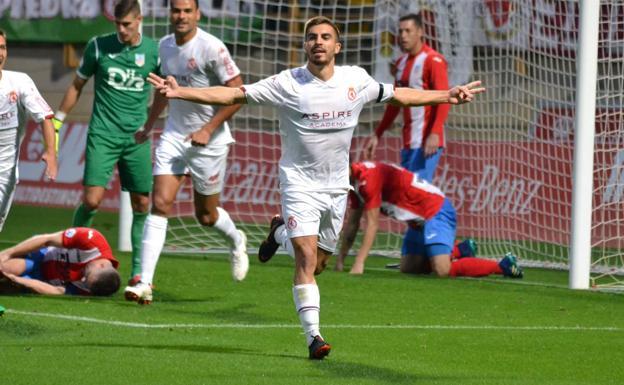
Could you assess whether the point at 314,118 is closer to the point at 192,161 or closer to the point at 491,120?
the point at 192,161

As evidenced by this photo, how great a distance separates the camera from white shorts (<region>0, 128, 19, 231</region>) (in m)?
9.78

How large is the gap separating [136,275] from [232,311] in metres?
1.10

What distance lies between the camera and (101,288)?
1054cm

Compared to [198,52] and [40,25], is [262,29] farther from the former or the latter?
[40,25]

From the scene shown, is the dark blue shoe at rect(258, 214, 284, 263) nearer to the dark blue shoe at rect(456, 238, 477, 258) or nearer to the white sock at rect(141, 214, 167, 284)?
the white sock at rect(141, 214, 167, 284)

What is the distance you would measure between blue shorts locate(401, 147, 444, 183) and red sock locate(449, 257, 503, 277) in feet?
2.95

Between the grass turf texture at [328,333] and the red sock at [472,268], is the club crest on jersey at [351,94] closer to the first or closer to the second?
the grass turf texture at [328,333]

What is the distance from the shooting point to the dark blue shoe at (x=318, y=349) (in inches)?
301

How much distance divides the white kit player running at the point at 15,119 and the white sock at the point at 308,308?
241 centimetres

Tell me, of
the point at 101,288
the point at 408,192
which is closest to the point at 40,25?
the point at 408,192

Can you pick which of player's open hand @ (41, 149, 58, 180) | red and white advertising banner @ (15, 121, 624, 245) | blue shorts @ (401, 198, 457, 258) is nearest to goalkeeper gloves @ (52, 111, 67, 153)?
player's open hand @ (41, 149, 58, 180)

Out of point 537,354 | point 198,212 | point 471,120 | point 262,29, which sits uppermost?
point 262,29

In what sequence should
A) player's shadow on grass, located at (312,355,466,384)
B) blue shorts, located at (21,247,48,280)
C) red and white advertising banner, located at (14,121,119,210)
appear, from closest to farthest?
player's shadow on grass, located at (312,355,466,384), blue shorts, located at (21,247,48,280), red and white advertising banner, located at (14,121,119,210)

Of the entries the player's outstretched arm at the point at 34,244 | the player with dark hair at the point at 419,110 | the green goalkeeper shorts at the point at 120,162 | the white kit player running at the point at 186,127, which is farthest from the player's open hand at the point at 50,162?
the player with dark hair at the point at 419,110
